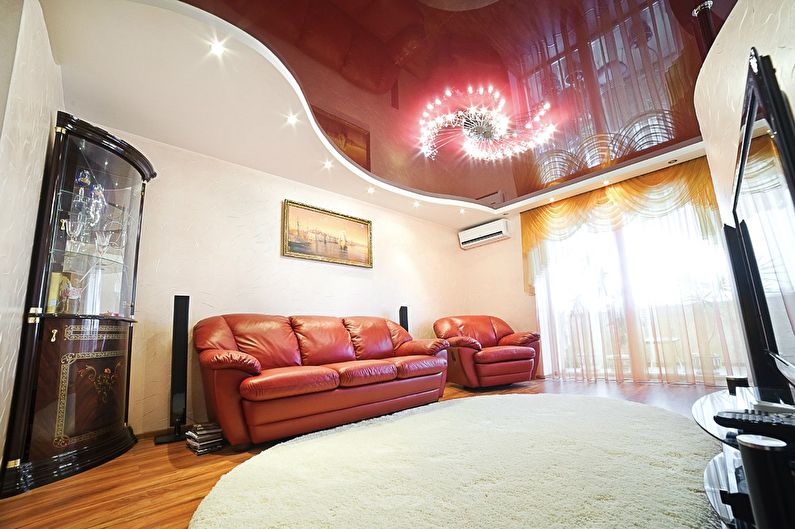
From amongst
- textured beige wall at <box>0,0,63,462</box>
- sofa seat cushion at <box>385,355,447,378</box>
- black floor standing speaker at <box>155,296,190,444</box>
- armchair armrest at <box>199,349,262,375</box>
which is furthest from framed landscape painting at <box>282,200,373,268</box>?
textured beige wall at <box>0,0,63,462</box>

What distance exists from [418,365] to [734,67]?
2960mm

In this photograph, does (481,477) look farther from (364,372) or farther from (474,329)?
(474,329)

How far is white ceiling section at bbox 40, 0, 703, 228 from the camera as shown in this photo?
2.10 metres

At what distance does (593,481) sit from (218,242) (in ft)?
11.8

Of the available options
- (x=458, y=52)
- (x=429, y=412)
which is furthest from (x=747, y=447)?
(x=458, y=52)

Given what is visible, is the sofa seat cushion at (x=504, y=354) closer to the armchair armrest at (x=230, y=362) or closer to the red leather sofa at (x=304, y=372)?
the red leather sofa at (x=304, y=372)

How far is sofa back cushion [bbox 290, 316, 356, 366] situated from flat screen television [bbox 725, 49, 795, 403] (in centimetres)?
315

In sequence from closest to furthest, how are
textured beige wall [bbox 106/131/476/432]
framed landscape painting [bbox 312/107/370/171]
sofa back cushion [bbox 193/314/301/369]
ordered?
sofa back cushion [bbox 193/314/301/369], textured beige wall [bbox 106/131/476/432], framed landscape painting [bbox 312/107/370/171]

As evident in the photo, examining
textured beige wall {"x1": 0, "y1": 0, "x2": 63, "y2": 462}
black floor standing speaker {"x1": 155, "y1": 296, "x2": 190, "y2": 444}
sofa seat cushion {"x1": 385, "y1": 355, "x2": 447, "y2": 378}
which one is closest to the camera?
textured beige wall {"x1": 0, "y1": 0, "x2": 63, "y2": 462}

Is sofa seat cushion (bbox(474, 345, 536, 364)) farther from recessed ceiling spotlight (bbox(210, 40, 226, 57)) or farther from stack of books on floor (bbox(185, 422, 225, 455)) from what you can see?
recessed ceiling spotlight (bbox(210, 40, 226, 57))

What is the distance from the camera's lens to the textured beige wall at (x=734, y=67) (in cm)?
113

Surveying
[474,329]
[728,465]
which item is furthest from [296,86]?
[474,329]

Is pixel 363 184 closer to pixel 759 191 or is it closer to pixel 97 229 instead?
pixel 97 229

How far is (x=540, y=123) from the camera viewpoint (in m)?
3.57
